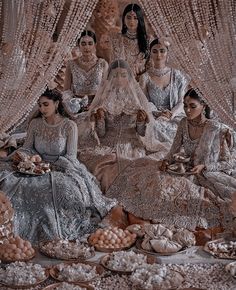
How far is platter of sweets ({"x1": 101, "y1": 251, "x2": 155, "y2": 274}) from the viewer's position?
351cm

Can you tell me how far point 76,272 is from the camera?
3.44 meters

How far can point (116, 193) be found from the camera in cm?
466

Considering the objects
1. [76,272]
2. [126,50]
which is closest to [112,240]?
[76,272]

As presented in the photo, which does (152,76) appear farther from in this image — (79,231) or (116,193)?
(79,231)

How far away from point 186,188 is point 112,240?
0.89 metres

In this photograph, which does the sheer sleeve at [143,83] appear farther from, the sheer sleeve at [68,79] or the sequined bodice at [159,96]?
the sheer sleeve at [68,79]

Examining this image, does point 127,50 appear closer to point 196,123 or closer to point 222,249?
point 196,123

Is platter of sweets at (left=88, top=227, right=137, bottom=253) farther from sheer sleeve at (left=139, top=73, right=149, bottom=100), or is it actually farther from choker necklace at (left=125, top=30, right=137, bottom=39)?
choker necklace at (left=125, top=30, right=137, bottom=39)

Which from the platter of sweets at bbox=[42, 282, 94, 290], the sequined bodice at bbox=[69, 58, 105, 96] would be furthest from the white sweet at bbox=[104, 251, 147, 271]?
A: the sequined bodice at bbox=[69, 58, 105, 96]

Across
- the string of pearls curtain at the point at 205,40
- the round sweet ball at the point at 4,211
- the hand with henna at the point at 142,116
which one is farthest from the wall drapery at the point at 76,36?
the hand with henna at the point at 142,116

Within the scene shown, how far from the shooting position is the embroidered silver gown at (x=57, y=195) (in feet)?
14.1

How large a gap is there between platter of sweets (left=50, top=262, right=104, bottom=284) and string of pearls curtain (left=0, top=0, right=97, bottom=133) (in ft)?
3.07

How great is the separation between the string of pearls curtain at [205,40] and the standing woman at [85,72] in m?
2.43

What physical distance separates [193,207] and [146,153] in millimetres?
910
